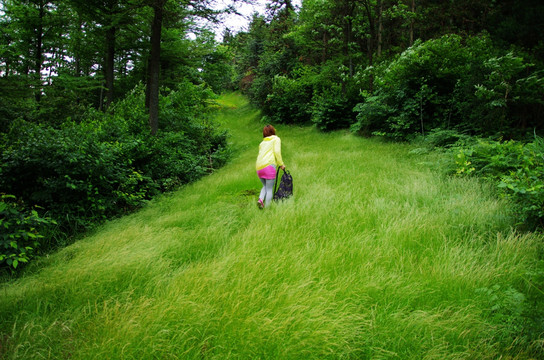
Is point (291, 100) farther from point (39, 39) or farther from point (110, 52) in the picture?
point (39, 39)

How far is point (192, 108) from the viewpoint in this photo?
13234 mm

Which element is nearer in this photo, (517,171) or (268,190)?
(517,171)

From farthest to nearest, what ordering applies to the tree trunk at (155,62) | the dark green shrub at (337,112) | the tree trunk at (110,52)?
the dark green shrub at (337,112) → the tree trunk at (110,52) → the tree trunk at (155,62)

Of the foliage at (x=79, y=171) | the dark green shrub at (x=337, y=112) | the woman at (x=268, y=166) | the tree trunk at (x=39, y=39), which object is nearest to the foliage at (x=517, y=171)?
the woman at (x=268, y=166)

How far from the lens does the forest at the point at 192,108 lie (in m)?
4.56

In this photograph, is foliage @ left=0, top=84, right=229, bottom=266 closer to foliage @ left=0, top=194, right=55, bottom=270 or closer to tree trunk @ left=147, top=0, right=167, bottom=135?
foliage @ left=0, top=194, right=55, bottom=270

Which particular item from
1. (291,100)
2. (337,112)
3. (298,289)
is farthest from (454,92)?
(291,100)

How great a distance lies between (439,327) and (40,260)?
4.90 m

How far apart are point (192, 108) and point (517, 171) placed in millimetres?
12807

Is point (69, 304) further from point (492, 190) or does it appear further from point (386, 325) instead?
point (492, 190)

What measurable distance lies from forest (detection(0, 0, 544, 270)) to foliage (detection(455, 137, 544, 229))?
0.08 ft

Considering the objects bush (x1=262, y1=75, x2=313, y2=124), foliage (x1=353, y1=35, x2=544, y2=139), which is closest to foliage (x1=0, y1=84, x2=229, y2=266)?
foliage (x1=353, y1=35, x2=544, y2=139)

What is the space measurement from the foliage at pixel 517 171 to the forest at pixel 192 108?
25 millimetres

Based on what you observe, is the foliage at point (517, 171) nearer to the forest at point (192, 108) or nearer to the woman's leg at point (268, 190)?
the forest at point (192, 108)
